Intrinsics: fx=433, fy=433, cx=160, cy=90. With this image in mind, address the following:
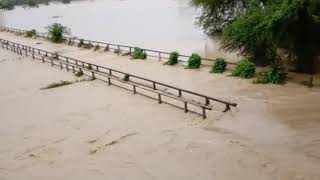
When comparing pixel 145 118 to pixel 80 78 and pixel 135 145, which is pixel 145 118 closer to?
pixel 135 145

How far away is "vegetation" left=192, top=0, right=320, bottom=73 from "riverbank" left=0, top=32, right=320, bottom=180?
8.54 ft

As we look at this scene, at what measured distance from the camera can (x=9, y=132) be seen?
1678cm

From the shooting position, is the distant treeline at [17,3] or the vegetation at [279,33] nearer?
the vegetation at [279,33]

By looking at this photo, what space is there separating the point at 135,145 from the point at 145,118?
9.12 feet

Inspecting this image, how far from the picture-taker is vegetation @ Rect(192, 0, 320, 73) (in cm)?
1894

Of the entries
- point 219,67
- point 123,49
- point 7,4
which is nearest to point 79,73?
point 219,67

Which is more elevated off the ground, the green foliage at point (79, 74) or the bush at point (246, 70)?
the bush at point (246, 70)

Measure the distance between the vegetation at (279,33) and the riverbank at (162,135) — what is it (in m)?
2.60

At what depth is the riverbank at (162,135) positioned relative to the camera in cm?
1140

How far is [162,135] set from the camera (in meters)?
14.2

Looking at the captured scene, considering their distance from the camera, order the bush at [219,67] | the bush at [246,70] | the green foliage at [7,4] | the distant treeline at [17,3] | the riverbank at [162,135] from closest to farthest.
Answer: the riverbank at [162,135] < the bush at [246,70] < the bush at [219,67] < the distant treeline at [17,3] < the green foliage at [7,4]

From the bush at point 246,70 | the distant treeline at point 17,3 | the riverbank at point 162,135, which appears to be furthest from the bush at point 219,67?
the distant treeline at point 17,3

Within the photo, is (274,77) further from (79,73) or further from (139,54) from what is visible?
(139,54)

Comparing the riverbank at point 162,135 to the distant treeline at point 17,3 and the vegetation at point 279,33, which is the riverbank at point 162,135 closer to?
the vegetation at point 279,33
